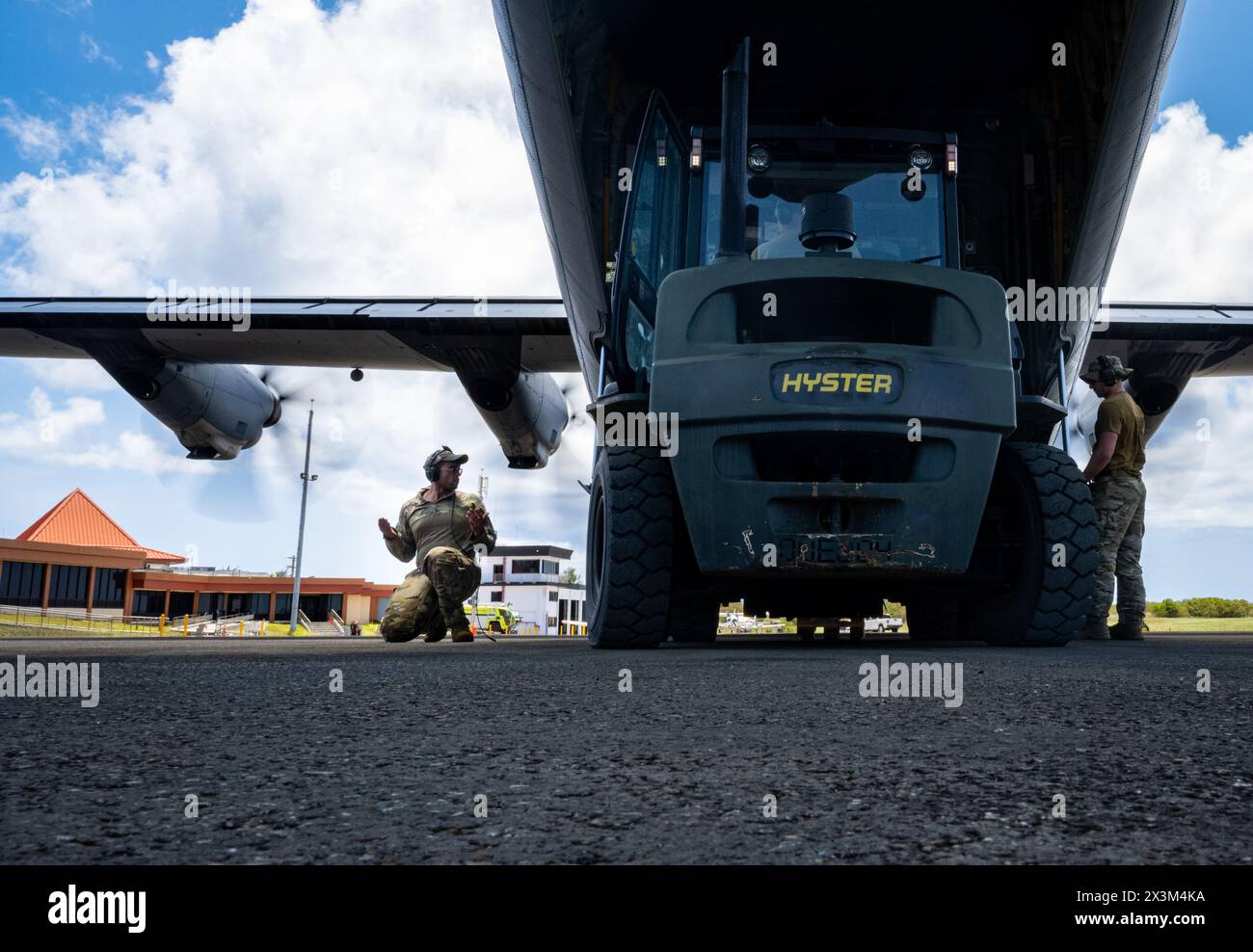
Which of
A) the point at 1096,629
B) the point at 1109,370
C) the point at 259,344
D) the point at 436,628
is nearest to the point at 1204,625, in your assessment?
the point at 1096,629

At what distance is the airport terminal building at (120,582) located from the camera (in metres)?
29.9

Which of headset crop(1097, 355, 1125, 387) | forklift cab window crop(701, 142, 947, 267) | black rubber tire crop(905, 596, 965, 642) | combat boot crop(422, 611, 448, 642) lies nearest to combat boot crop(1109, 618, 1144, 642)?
black rubber tire crop(905, 596, 965, 642)

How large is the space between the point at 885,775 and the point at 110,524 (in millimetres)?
41178

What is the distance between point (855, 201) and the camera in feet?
15.5

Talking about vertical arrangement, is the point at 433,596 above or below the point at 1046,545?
below

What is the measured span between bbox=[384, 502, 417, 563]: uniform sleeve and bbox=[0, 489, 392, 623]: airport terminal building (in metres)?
28.1

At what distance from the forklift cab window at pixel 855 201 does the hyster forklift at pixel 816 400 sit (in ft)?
0.04

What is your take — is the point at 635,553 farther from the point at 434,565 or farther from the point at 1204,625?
the point at 1204,625

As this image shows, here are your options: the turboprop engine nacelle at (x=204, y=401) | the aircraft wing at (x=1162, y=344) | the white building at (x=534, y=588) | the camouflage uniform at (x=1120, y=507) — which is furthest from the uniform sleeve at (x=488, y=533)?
the white building at (x=534, y=588)

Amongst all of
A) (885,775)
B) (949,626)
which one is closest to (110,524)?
(949,626)

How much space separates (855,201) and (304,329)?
7149 millimetres

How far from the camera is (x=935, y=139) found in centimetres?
484

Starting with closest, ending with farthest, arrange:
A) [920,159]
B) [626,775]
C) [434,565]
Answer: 1. [626,775]
2. [920,159]
3. [434,565]

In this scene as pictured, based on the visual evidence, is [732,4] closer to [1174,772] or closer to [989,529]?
[989,529]
